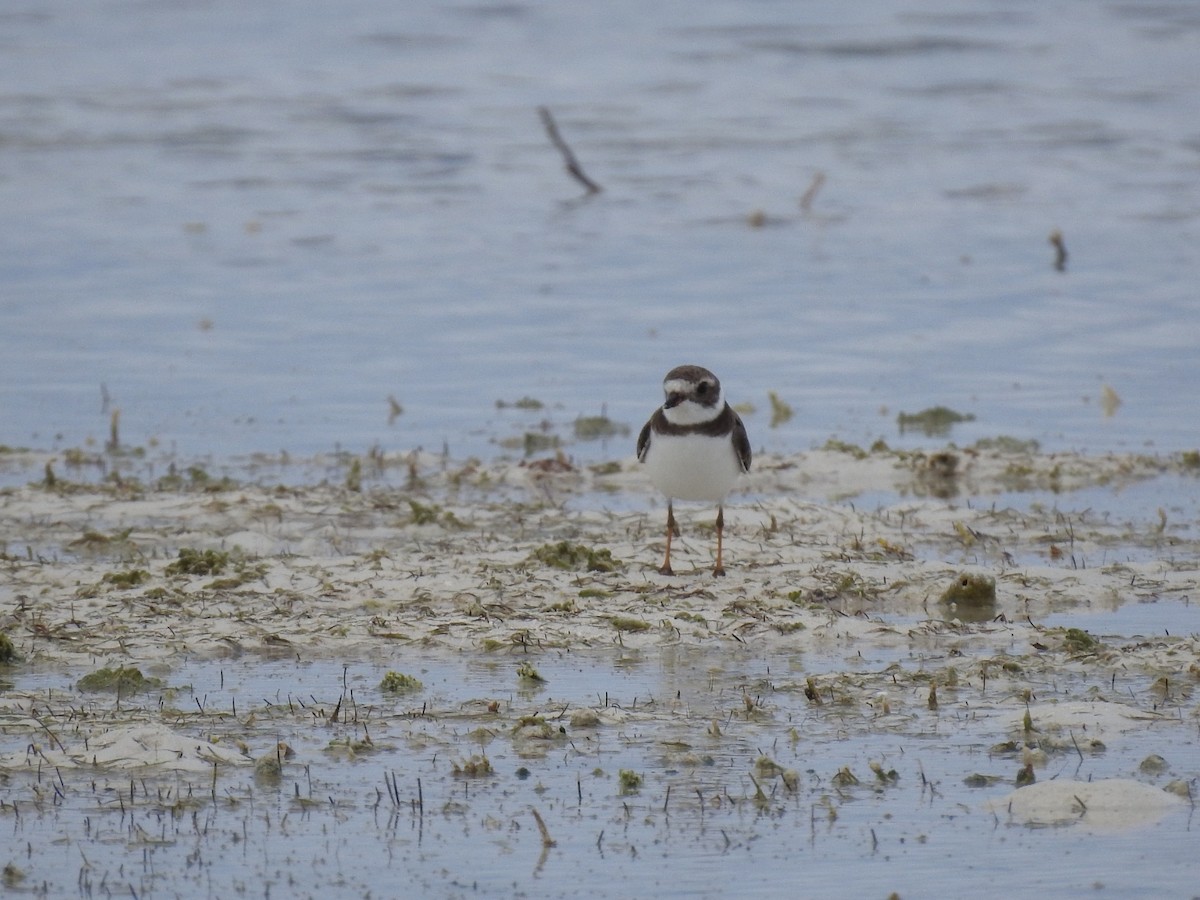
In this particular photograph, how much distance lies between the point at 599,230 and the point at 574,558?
14338mm

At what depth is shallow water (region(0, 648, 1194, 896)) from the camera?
6.42 meters

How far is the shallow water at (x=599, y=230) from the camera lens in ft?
55.4

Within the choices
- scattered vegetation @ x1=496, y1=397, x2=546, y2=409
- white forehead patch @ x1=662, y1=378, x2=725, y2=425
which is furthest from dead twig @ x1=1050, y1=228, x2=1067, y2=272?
white forehead patch @ x1=662, y1=378, x2=725, y2=425

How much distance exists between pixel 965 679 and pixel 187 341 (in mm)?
12326

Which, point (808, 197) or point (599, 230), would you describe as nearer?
point (599, 230)

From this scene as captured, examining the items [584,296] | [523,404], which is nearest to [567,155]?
[584,296]

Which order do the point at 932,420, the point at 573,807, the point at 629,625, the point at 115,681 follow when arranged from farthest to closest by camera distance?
the point at 932,420, the point at 629,625, the point at 115,681, the point at 573,807

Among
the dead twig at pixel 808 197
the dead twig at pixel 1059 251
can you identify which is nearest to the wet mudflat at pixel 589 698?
the dead twig at pixel 1059 251

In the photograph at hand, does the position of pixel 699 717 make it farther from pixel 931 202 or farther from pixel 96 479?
pixel 931 202

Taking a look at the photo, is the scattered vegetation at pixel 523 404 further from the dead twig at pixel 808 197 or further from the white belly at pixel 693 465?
the dead twig at pixel 808 197

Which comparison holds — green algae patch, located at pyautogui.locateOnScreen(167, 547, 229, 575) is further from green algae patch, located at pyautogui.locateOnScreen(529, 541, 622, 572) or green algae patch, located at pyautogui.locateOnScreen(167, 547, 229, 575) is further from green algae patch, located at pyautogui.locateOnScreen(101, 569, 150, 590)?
green algae patch, located at pyautogui.locateOnScreen(529, 541, 622, 572)

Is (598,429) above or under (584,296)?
under

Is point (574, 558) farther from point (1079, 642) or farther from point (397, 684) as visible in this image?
point (1079, 642)

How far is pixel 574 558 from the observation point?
11.0m
